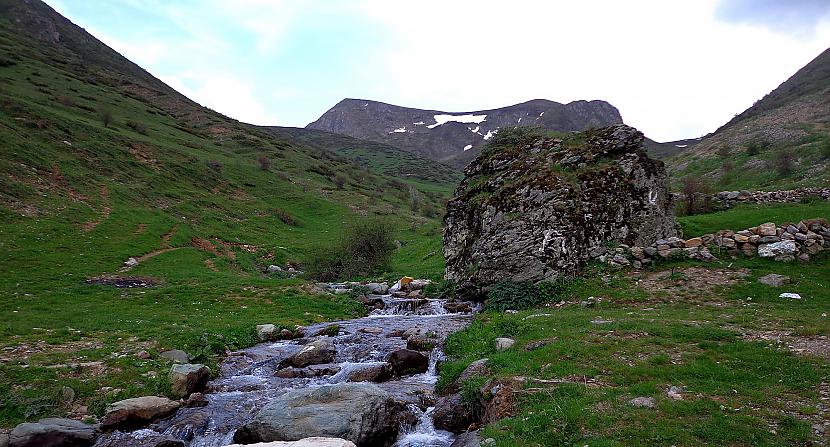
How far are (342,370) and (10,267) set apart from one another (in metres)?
29.4

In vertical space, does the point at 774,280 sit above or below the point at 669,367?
above

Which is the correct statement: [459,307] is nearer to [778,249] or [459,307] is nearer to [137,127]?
[778,249]

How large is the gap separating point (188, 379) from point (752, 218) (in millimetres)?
39083

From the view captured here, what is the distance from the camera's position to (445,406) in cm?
1417

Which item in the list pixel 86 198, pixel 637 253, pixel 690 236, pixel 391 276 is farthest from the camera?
pixel 86 198

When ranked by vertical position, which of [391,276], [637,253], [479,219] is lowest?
[391,276]

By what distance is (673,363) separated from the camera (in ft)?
43.0

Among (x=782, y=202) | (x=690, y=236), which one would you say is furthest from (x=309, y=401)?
(x=782, y=202)

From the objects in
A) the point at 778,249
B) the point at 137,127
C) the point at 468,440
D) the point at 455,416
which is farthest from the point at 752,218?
the point at 137,127

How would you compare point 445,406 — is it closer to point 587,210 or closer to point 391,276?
point 587,210

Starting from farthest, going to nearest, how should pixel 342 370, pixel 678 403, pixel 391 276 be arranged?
1. pixel 391 276
2. pixel 342 370
3. pixel 678 403

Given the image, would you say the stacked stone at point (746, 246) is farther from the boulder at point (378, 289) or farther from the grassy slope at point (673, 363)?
the boulder at point (378, 289)

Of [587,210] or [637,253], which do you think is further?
[587,210]

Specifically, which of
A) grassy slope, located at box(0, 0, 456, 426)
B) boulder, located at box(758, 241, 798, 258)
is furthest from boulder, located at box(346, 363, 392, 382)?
boulder, located at box(758, 241, 798, 258)
